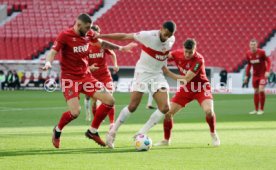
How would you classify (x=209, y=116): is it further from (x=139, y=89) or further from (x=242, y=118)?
(x=242, y=118)

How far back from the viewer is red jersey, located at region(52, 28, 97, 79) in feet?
38.4

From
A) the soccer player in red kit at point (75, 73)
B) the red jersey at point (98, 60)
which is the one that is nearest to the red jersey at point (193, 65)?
the soccer player in red kit at point (75, 73)

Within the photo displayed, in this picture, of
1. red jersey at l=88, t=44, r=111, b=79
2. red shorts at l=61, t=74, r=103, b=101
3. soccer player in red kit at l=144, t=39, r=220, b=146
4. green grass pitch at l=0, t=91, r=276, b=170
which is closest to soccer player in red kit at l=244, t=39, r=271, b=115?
green grass pitch at l=0, t=91, r=276, b=170

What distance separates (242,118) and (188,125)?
9.90 ft

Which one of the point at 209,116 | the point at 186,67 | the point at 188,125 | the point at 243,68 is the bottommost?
the point at 243,68

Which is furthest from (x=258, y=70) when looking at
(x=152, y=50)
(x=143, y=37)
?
(x=143, y=37)

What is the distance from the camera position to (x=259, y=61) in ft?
70.1

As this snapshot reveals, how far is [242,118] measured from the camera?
19.5m

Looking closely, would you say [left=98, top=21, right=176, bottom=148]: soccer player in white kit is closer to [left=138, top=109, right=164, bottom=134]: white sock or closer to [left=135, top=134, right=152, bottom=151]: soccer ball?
[left=138, top=109, right=164, bottom=134]: white sock

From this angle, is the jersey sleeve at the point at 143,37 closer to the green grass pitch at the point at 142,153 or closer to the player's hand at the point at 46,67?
the player's hand at the point at 46,67

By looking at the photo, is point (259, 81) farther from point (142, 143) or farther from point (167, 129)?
point (142, 143)

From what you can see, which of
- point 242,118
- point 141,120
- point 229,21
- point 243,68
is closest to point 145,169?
point 141,120

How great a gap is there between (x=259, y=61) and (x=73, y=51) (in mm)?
10646

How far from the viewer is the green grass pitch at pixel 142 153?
9.67 meters
